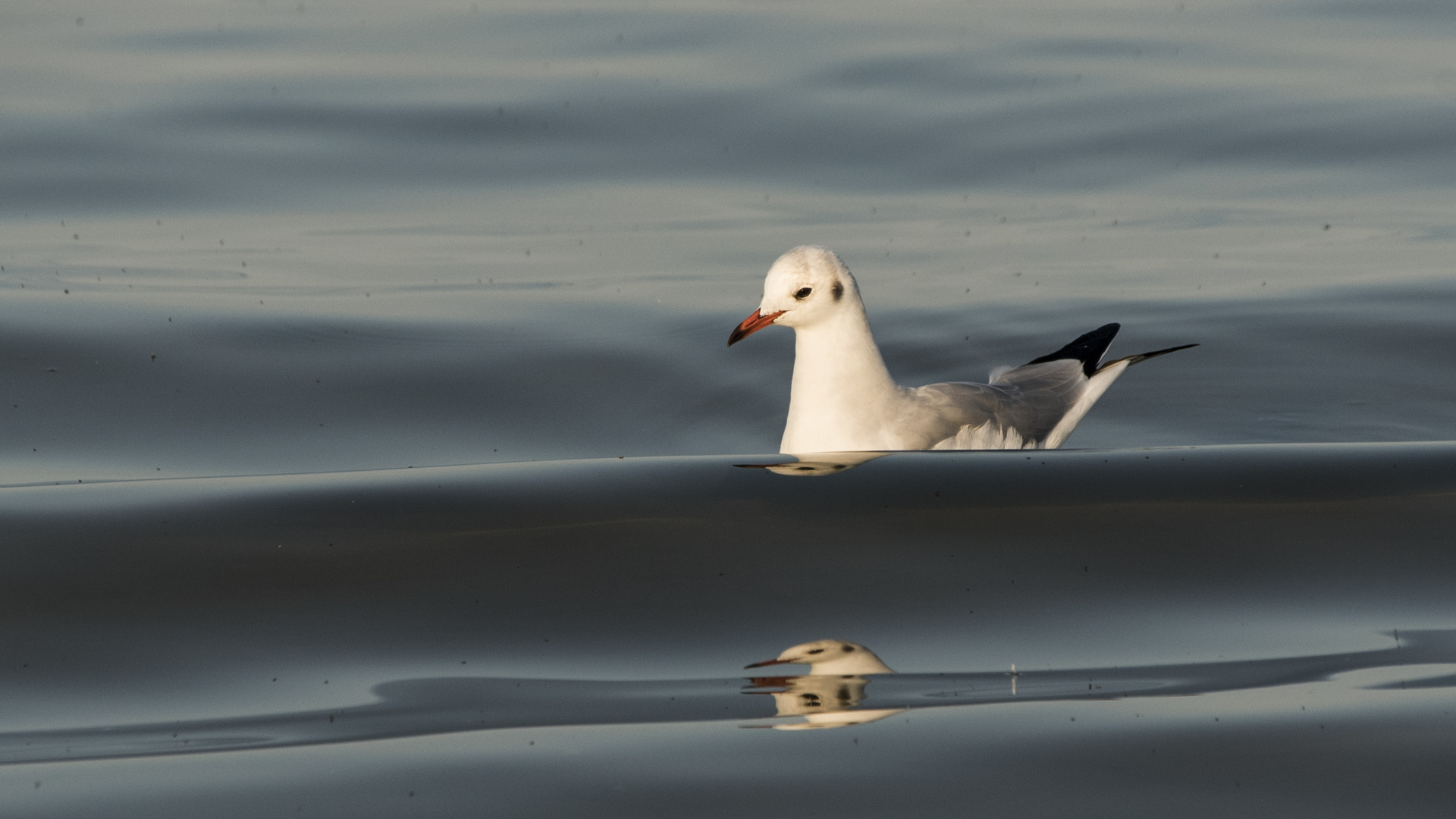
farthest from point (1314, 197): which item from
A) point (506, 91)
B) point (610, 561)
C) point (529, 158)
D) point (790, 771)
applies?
point (790, 771)

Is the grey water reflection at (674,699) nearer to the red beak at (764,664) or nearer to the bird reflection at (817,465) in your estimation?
the red beak at (764,664)

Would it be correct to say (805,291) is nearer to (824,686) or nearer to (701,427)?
(701,427)

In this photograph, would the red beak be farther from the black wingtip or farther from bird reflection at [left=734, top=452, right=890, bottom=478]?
the black wingtip

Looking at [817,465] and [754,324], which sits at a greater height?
[754,324]

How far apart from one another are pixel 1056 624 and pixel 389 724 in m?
1.81

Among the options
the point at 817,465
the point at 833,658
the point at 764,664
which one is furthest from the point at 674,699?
the point at 817,465

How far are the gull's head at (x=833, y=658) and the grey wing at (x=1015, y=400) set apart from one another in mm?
2770

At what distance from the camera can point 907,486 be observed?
5156mm

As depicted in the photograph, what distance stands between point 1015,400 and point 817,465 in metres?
2.18

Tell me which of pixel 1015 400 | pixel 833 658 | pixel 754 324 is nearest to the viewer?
pixel 833 658

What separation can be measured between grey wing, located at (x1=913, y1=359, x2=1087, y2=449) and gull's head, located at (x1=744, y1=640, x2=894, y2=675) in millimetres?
2770

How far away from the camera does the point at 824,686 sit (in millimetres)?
3850

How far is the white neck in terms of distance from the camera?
6688 mm

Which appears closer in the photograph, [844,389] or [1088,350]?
[844,389]
